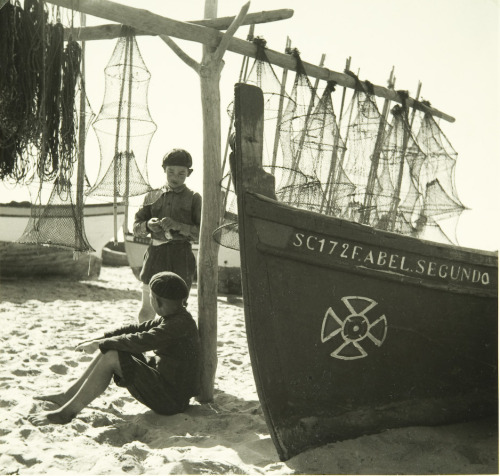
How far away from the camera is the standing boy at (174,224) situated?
4.85 m

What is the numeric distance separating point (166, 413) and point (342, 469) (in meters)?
1.34

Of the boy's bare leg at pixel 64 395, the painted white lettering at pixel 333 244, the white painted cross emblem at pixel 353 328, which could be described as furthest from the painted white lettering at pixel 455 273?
the boy's bare leg at pixel 64 395

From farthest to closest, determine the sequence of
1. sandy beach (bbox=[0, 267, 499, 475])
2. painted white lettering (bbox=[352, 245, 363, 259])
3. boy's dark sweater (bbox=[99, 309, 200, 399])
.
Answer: boy's dark sweater (bbox=[99, 309, 200, 399]), painted white lettering (bbox=[352, 245, 363, 259]), sandy beach (bbox=[0, 267, 499, 475])

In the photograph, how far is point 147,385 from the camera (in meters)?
3.90

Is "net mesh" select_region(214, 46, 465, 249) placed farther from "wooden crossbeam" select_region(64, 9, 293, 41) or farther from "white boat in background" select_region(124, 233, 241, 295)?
"white boat in background" select_region(124, 233, 241, 295)

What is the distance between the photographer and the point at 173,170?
4.86 m

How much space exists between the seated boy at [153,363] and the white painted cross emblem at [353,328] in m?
1.05

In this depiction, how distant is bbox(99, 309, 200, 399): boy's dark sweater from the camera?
151 inches

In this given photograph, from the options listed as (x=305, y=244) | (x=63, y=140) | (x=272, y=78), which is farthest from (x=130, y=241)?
(x=305, y=244)

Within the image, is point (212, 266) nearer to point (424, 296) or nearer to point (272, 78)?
point (424, 296)

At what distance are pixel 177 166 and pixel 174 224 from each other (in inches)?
19.2

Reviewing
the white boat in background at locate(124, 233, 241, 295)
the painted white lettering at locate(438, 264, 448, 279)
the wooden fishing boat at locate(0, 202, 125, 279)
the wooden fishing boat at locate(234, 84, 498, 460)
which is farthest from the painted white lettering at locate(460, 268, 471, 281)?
the wooden fishing boat at locate(0, 202, 125, 279)

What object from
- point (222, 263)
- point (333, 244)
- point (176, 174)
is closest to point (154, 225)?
point (176, 174)

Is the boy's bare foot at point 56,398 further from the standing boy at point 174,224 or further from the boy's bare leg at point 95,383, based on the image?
the standing boy at point 174,224
